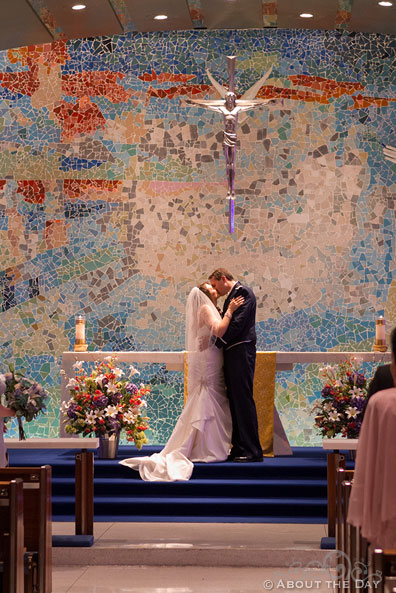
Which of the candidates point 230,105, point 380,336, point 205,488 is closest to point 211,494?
point 205,488

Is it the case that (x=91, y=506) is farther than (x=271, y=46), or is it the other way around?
(x=271, y=46)

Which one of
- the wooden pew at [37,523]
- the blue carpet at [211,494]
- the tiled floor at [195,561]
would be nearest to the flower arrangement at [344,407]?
the blue carpet at [211,494]

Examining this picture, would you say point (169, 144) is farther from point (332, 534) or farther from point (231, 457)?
point (332, 534)

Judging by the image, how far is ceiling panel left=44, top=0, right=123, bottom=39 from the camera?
34.9 feet

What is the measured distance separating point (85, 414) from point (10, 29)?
14.8 feet

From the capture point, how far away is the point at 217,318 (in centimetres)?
922

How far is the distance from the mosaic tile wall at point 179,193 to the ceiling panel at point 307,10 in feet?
0.72

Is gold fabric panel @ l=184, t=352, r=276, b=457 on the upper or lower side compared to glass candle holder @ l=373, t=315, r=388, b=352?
lower

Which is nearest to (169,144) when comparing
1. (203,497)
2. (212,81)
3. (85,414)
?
(212,81)

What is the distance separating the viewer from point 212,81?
10.8 meters

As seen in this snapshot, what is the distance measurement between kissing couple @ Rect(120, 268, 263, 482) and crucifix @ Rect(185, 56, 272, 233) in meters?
2.09

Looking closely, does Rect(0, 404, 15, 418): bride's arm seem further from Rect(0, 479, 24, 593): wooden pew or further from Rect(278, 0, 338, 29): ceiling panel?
Rect(278, 0, 338, 29): ceiling panel

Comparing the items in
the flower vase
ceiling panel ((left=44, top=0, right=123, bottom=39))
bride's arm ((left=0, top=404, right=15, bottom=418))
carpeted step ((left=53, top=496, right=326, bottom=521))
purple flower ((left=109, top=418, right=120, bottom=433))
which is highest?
ceiling panel ((left=44, top=0, right=123, bottom=39))

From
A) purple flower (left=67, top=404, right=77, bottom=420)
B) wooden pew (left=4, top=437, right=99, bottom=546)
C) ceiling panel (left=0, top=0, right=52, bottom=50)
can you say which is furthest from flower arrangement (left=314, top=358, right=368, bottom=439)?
ceiling panel (left=0, top=0, right=52, bottom=50)
